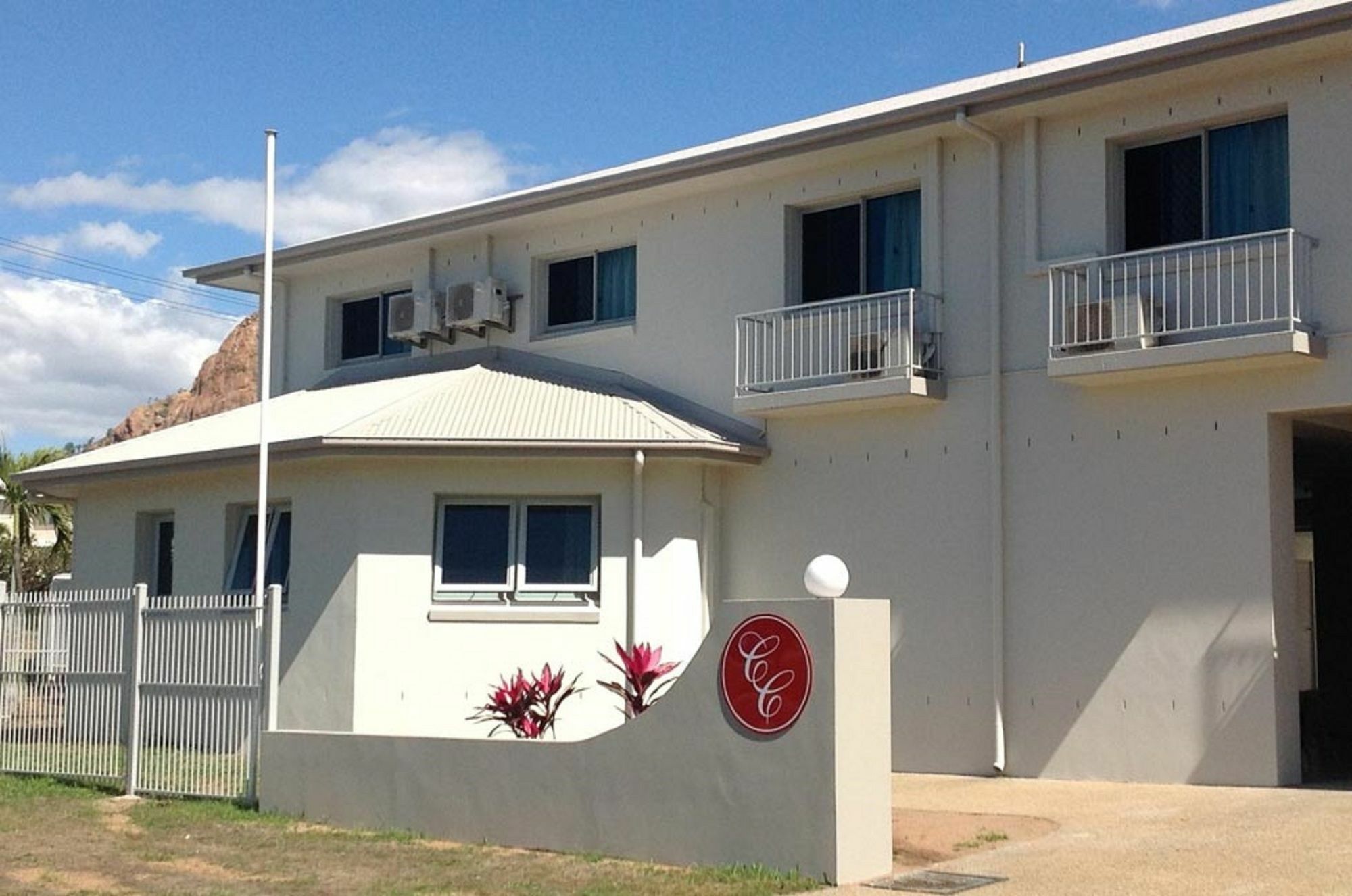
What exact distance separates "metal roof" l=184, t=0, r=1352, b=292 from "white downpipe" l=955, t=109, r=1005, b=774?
677mm

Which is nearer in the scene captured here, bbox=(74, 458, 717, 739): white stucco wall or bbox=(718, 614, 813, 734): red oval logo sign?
bbox=(718, 614, 813, 734): red oval logo sign

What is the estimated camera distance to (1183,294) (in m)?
15.7

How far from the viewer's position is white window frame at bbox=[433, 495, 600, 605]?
752 inches

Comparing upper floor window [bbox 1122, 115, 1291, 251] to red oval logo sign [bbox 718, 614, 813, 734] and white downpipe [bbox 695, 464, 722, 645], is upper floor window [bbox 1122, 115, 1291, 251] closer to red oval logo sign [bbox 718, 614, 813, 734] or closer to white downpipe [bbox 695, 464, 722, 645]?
white downpipe [bbox 695, 464, 722, 645]

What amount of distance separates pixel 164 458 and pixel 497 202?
530 cm

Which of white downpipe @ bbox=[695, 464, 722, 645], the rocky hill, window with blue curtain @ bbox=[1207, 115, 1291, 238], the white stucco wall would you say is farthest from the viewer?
the rocky hill

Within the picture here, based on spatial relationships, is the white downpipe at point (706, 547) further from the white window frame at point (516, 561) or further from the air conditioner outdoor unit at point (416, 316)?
the air conditioner outdoor unit at point (416, 316)

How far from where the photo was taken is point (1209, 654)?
15.6 metres

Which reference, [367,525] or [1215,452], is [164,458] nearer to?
[367,525]

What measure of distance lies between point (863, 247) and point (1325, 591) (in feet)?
22.9

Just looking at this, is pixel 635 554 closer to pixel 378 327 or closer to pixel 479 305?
pixel 479 305

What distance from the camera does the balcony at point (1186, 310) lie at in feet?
49.1

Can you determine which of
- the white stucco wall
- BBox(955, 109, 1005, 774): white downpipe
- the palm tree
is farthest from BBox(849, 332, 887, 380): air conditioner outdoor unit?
the palm tree

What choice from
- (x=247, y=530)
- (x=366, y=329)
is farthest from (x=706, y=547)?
(x=366, y=329)
